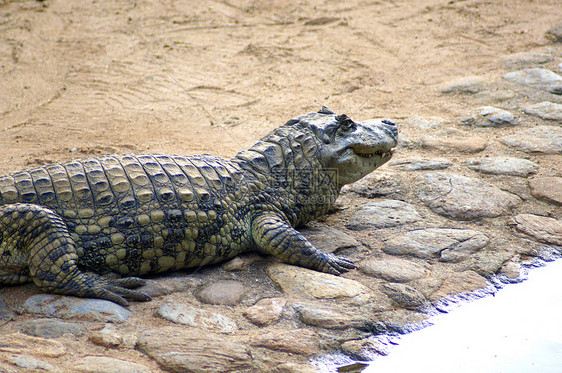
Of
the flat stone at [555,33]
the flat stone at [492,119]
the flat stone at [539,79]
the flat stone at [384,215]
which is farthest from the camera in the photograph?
the flat stone at [555,33]

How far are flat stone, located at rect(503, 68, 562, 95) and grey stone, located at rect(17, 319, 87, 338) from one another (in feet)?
20.0

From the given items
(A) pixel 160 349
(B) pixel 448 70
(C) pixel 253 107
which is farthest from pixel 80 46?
(A) pixel 160 349

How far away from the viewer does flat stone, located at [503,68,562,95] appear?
6.56m

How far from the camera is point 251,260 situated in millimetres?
3766

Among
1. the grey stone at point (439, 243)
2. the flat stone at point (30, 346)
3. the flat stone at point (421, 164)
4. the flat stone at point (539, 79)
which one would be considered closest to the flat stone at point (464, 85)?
the flat stone at point (539, 79)

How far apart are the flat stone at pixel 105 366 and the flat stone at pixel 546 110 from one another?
527 cm

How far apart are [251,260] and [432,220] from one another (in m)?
1.61

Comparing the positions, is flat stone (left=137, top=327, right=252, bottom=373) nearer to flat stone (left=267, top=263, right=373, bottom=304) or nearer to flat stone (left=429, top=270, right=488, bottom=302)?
flat stone (left=267, top=263, right=373, bottom=304)

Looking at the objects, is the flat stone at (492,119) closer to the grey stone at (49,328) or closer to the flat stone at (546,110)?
the flat stone at (546,110)

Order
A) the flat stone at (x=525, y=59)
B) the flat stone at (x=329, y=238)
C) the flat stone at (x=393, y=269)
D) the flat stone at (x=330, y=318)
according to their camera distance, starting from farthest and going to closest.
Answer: the flat stone at (x=525, y=59), the flat stone at (x=329, y=238), the flat stone at (x=393, y=269), the flat stone at (x=330, y=318)

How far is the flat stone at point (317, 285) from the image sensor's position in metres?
3.34

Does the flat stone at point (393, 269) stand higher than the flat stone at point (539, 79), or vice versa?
the flat stone at point (539, 79)

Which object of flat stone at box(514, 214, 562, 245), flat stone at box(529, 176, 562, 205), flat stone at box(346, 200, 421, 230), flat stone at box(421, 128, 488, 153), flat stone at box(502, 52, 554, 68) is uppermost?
flat stone at box(502, 52, 554, 68)

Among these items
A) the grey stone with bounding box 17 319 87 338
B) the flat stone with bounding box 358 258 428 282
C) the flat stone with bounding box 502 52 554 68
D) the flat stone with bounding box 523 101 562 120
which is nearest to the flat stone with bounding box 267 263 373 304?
the flat stone with bounding box 358 258 428 282
